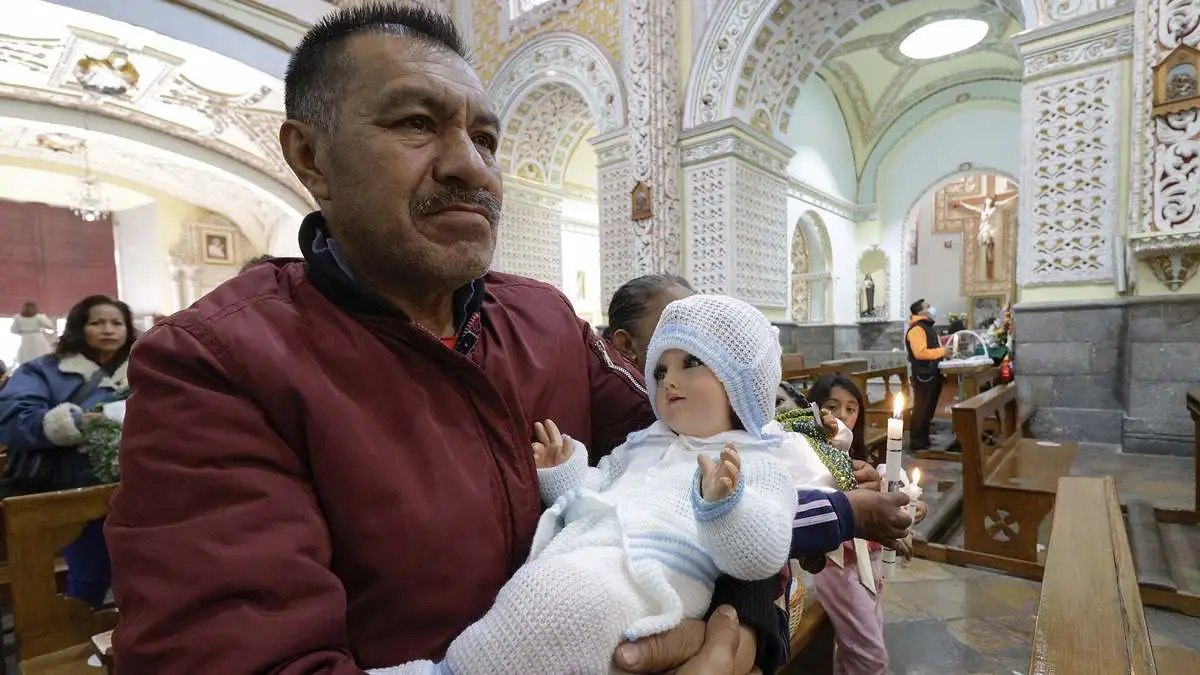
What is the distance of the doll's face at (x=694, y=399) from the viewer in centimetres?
119

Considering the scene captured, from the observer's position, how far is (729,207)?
6.65 m

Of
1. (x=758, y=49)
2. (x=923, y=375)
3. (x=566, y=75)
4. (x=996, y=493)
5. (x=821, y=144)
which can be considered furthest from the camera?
(x=821, y=144)

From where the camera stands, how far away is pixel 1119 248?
452 cm

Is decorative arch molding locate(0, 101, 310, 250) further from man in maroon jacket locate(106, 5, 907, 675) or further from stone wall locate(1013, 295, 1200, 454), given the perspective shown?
stone wall locate(1013, 295, 1200, 454)

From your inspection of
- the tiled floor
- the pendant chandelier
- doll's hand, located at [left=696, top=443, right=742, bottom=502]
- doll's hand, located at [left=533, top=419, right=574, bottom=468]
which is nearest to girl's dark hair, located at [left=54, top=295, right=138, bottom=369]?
doll's hand, located at [left=533, top=419, right=574, bottom=468]

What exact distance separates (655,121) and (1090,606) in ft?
21.3

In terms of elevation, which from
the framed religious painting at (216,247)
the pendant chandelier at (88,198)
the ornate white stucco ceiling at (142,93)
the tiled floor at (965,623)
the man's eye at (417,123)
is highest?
the ornate white stucco ceiling at (142,93)

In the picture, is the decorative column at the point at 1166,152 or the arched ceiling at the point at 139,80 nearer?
the decorative column at the point at 1166,152

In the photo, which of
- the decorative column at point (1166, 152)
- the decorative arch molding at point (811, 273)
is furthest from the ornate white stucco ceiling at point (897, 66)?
the decorative column at point (1166, 152)

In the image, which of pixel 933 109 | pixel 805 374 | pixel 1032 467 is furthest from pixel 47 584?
pixel 933 109

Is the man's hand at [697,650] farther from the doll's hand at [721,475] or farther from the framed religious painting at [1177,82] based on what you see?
the framed religious painting at [1177,82]

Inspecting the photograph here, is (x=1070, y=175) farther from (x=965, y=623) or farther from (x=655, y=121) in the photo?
(x=965, y=623)

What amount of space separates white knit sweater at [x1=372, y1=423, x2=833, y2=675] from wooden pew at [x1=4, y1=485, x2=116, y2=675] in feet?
6.07

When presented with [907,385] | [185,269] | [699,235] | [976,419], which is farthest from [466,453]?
[185,269]
